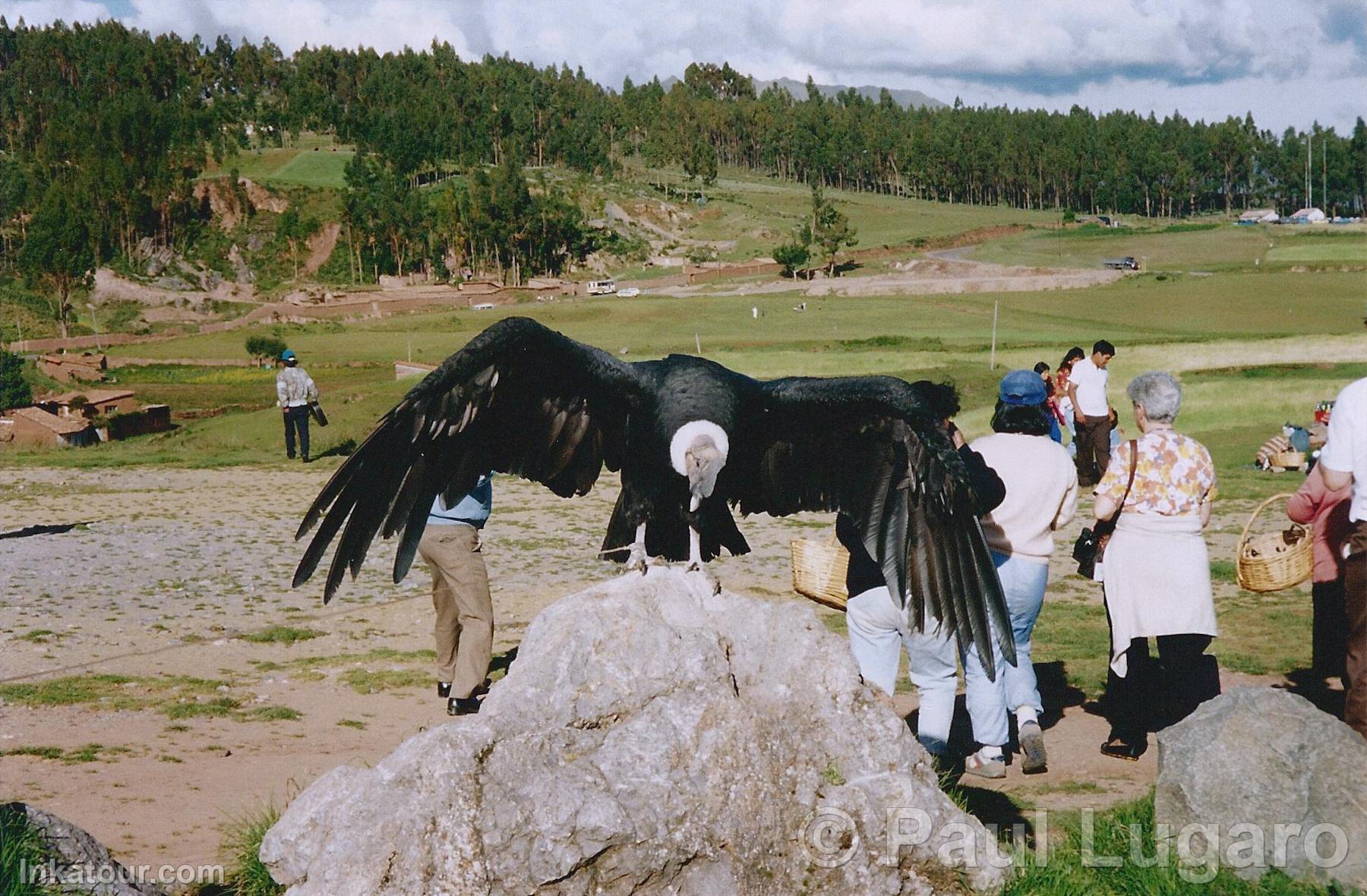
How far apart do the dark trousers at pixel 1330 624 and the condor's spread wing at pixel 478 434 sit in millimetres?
4331

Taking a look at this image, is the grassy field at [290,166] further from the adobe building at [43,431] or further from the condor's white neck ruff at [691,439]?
the condor's white neck ruff at [691,439]

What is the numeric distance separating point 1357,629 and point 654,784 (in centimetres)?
397

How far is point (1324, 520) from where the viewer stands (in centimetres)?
716

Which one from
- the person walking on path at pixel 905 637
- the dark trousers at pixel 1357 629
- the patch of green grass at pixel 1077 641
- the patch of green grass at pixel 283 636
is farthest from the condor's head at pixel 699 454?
the patch of green grass at pixel 283 636

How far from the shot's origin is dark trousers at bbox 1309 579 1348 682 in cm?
725

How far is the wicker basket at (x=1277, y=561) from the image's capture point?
779 cm

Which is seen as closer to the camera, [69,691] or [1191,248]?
[69,691]

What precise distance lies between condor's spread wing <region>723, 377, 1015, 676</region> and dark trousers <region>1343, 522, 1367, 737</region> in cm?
191

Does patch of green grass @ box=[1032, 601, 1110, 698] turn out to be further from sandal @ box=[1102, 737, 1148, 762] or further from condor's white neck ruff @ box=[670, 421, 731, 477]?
condor's white neck ruff @ box=[670, 421, 731, 477]

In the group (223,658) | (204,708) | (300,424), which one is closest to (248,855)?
(204,708)

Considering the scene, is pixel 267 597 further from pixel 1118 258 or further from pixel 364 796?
pixel 1118 258

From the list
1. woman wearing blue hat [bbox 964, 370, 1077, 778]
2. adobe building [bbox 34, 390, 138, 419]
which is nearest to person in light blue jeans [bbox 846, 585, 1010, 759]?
woman wearing blue hat [bbox 964, 370, 1077, 778]

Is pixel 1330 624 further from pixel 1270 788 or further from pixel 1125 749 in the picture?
pixel 1270 788

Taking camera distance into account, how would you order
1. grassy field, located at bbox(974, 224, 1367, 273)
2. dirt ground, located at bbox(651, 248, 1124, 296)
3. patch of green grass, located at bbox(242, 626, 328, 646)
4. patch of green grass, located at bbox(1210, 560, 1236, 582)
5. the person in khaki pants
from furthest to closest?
grassy field, located at bbox(974, 224, 1367, 273) < dirt ground, located at bbox(651, 248, 1124, 296) < patch of green grass, located at bbox(1210, 560, 1236, 582) < patch of green grass, located at bbox(242, 626, 328, 646) < the person in khaki pants
